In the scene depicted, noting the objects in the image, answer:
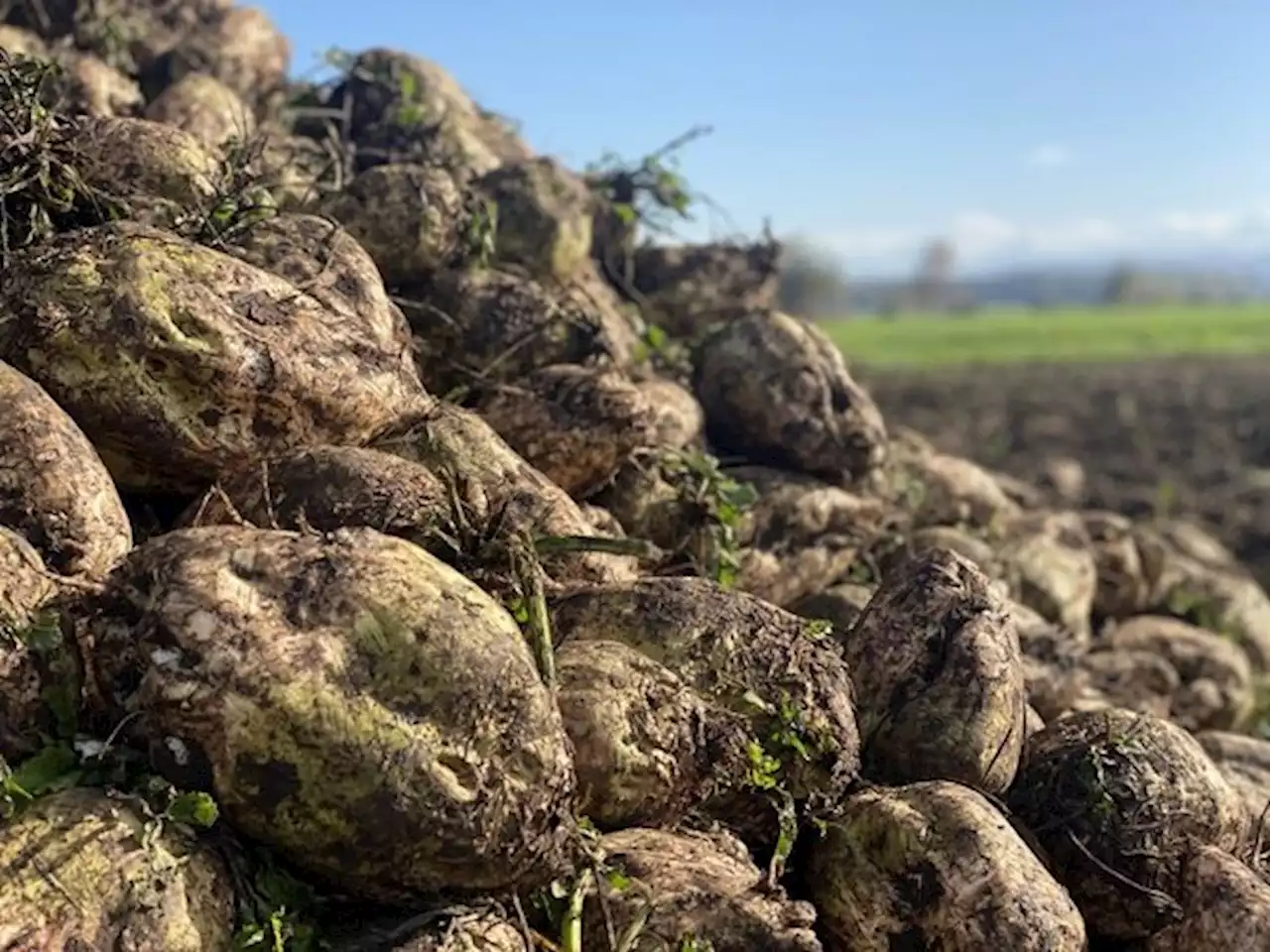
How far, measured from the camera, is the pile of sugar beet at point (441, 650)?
3.37 metres

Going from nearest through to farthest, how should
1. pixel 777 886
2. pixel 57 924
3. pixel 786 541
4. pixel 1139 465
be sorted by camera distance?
pixel 57 924, pixel 777 886, pixel 786 541, pixel 1139 465

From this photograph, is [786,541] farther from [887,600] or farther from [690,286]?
[690,286]

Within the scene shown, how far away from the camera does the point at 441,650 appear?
348 cm

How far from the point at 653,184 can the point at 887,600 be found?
11.4ft

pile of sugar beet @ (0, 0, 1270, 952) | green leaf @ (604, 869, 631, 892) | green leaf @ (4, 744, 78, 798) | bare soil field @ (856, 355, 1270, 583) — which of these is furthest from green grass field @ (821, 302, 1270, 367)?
green leaf @ (4, 744, 78, 798)

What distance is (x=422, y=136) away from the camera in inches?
272

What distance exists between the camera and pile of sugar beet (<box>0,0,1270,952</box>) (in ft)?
11.1

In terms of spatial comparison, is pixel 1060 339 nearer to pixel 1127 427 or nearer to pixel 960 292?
pixel 1127 427

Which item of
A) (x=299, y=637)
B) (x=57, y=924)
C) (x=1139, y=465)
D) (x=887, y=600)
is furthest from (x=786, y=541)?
(x=1139, y=465)

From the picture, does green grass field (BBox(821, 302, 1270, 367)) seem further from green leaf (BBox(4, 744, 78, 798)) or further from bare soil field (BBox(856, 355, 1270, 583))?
green leaf (BBox(4, 744, 78, 798))

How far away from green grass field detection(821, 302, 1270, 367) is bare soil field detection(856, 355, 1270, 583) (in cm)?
631

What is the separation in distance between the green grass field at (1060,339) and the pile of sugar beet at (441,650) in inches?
1287

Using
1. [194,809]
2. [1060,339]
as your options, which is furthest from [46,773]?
[1060,339]

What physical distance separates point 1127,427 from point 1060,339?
30.0 meters
